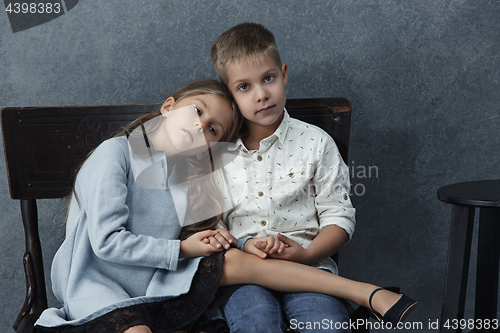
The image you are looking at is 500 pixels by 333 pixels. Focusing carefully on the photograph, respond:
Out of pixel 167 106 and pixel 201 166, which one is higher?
pixel 167 106

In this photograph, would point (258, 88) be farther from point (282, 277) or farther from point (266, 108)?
point (282, 277)

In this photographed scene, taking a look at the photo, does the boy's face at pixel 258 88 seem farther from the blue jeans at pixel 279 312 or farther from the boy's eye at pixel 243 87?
the blue jeans at pixel 279 312

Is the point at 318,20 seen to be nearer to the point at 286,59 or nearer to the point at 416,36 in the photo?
the point at 286,59

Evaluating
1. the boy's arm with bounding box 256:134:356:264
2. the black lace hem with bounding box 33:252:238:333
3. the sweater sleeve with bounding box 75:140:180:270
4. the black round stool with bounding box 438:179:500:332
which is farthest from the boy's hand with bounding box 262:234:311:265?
the black round stool with bounding box 438:179:500:332

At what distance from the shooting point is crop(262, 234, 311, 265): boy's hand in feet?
3.13

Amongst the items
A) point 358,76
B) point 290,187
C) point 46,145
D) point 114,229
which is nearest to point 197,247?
point 114,229

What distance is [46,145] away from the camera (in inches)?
45.2

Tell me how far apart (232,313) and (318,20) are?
0.89m

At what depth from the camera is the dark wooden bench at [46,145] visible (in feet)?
3.71

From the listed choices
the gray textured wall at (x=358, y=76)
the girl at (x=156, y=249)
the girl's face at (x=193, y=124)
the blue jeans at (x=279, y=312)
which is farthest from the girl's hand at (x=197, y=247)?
the gray textured wall at (x=358, y=76)

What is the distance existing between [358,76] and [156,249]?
0.82 meters

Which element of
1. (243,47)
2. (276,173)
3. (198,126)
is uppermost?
(243,47)

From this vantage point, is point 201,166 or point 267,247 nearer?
point 267,247

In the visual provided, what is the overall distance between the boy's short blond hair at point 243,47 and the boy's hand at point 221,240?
0.39 metres
